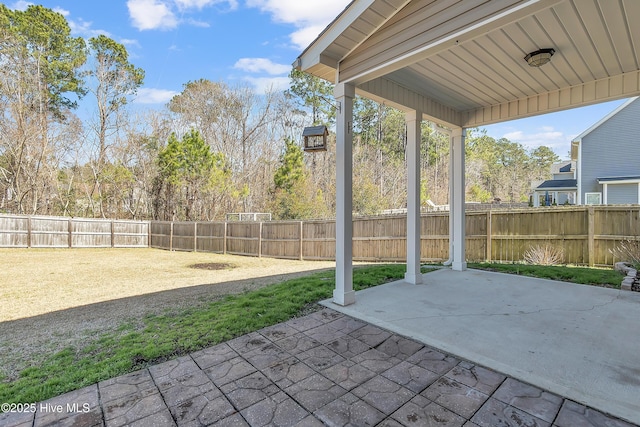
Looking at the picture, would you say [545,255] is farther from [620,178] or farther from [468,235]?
[620,178]

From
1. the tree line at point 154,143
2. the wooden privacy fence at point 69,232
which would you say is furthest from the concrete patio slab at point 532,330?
the wooden privacy fence at point 69,232

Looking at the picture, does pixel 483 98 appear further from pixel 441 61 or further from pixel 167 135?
pixel 167 135

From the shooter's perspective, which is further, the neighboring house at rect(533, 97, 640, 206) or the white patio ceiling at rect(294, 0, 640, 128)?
the neighboring house at rect(533, 97, 640, 206)

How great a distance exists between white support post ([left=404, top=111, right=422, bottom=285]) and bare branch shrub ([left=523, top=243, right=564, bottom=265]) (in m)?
4.17

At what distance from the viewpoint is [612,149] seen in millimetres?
12484

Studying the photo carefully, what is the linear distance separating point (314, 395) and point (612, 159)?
16305mm

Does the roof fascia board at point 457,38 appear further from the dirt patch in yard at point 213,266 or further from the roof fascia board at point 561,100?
the dirt patch in yard at point 213,266

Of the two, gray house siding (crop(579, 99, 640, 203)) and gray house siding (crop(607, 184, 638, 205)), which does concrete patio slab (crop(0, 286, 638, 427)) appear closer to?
gray house siding (crop(607, 184, 638, 205))

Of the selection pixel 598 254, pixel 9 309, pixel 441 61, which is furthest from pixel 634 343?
pixel 9 309

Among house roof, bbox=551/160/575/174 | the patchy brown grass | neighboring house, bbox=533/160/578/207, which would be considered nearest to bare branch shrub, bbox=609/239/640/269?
the patchy brown grass

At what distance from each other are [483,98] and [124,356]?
18.0ft

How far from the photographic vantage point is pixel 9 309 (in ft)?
14.2

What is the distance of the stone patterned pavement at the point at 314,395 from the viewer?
170 cm

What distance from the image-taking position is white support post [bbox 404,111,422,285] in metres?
4.47
